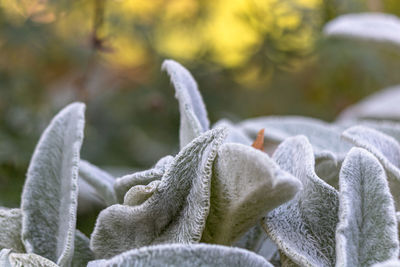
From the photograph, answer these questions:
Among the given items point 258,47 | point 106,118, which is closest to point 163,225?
point 106,118

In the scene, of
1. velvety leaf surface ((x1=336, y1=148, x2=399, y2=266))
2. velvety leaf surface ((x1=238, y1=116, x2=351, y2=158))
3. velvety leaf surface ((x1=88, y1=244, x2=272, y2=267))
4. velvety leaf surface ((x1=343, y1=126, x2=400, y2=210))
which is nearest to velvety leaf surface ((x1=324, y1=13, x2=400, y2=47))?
velvety leaf surface ((x1=238, y1=116, x2=351, y2=158))

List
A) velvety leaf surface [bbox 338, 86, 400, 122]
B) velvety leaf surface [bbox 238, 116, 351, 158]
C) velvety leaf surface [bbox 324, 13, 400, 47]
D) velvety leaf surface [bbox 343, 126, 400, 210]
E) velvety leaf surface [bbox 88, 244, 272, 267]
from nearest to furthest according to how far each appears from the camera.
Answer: velvety leaf surface [bbox 88, 244, 272, 267], velvety leaf surface [bbox 343, 126, 400, 210], velvety leaf surface [bbox 238, 116, 351, 158], velvety leaf surface [bbox 324, 13, 400, 47], velvety leaf surface [bbox 338, 86, 400, 122]

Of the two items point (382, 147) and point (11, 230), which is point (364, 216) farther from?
point (11, 230)

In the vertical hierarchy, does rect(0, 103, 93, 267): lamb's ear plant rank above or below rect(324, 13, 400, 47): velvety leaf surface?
above

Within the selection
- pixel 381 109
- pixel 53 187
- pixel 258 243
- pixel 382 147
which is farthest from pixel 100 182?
pixel 381 109

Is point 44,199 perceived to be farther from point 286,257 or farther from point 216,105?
point 216,105

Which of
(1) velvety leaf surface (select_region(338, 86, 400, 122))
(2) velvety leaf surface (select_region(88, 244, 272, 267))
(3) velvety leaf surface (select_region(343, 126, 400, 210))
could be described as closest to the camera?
(2) velvety leaf surface (select_region(88, 244, 272, 267))

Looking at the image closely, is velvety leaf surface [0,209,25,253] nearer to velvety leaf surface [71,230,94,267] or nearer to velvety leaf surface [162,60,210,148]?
velvety leaf surface [71,230,94,267]
